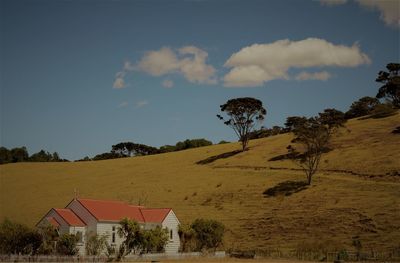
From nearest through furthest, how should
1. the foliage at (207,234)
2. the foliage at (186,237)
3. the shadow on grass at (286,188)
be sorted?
the foliage at (207,234) → the foliage at (186,237) → the shadow on grass at (286,188)

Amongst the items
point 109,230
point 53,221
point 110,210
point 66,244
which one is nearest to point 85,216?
point 109,230

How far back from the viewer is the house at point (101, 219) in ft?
167

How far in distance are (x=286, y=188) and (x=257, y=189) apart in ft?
15.0

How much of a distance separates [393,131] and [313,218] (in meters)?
37.1

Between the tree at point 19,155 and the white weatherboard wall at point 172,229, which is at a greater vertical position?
the tree at point 19,155

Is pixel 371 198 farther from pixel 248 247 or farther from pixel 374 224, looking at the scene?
pixel 248 247

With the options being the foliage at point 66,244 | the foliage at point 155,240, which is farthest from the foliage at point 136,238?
the foliage at point 66,244

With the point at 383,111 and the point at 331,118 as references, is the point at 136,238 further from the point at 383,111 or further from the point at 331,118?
the point at 383,111

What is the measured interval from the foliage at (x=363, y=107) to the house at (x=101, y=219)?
82.4 m

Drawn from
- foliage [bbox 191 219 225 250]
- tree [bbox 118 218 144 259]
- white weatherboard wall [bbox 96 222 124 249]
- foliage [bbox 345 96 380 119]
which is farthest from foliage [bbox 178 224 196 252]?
foliage [bbox 345 96 380 119]

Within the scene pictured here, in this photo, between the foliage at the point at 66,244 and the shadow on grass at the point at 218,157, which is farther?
the shadow on grass at the point at 218,157

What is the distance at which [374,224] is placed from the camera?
60.3 meters

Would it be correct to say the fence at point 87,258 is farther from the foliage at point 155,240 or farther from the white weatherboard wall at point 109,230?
the white weatherboard wall at point 109,230

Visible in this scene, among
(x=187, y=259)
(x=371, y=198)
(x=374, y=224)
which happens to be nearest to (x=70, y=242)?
(x=187, y=259)
